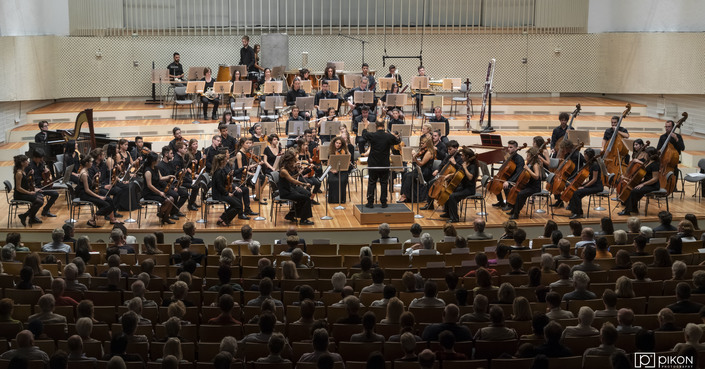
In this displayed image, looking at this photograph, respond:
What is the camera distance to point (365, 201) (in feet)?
50.9

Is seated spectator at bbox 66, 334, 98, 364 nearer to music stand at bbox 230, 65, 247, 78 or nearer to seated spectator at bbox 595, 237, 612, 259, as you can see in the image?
seated spectator at bbox 595, 237, 612, 259

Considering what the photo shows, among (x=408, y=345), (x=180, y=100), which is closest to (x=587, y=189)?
(x=408, y=345)

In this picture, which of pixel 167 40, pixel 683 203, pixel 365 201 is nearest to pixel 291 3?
pixel 167 40

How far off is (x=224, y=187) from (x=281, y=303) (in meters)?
5.57

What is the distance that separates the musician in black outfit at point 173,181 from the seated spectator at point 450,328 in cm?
757

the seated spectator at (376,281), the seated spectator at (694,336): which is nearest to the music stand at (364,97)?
the seated spectator at (376,281)

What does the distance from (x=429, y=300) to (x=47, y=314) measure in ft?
11.7

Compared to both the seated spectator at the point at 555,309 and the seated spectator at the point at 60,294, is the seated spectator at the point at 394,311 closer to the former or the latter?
the seated spectator at the point at 555,309

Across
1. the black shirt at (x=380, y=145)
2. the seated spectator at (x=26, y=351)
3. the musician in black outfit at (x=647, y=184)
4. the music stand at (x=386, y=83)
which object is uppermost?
the music stand at (x=386, y=83)

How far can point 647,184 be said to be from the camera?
14.1 meters

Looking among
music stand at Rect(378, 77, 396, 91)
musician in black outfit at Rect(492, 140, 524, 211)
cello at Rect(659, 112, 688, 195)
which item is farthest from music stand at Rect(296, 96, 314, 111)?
cello at Rect(659, 112, 688, 195)

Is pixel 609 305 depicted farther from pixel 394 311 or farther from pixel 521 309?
pixel 394 311

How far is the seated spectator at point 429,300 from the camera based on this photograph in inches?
321

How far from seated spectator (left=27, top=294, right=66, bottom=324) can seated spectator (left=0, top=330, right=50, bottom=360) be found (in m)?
Result: 0.90
